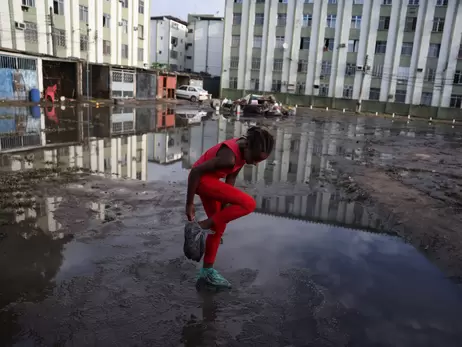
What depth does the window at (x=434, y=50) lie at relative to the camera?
4383 cm

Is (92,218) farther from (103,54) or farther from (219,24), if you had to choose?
(219,24)

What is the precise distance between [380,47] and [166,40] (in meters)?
33.9

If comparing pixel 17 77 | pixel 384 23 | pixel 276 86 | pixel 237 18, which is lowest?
pixel 17 77

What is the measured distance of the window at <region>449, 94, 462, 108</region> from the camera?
1716 inches

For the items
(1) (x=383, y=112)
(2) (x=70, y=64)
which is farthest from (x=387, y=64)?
(2) (x=70, y=64)

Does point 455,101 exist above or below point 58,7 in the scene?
below

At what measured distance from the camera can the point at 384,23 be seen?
45.3 meters

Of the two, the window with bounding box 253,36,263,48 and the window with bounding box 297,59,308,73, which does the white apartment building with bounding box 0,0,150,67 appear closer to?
the window with bounding box 253,36,263,48

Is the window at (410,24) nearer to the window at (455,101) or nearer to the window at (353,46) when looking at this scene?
the window at (353,46)

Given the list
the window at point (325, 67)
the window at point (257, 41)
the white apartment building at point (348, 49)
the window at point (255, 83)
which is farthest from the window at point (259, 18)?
the window at point (325, 67)

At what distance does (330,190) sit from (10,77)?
23850 millimetres

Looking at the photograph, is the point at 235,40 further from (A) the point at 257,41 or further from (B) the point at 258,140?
(B) the point at 258,140

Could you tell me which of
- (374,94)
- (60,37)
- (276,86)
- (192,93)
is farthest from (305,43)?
(60,37)

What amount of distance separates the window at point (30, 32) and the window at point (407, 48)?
39.9 m
